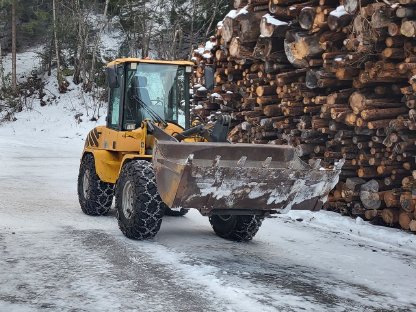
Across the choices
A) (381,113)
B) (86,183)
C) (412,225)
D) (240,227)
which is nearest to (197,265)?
(240,227)

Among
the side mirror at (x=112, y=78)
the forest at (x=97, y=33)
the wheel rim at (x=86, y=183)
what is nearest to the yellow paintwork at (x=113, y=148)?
the wheel rim at (x=86, y=183)

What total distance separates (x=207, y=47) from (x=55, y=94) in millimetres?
21675

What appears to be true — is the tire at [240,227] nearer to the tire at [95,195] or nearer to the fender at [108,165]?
the fender at [108,165]

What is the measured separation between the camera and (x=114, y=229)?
770 centimetres

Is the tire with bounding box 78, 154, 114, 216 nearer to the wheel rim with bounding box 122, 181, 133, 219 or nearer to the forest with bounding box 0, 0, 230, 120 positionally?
the wheel rim with bounding box 122, 181, 133, 219

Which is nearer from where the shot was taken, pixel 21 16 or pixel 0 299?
pixel 0 299

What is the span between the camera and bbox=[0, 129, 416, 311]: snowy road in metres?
4.77

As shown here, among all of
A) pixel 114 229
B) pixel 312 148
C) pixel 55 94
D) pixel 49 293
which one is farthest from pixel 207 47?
pixel 55 94

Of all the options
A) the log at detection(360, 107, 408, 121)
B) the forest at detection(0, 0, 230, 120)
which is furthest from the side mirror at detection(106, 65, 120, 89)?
the forest at detection(0, 0, 230, 120)

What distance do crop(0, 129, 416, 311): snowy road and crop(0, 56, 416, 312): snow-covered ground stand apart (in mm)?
11

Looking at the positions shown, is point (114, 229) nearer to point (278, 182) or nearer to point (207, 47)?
point (278, 182)

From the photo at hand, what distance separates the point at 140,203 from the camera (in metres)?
6.57

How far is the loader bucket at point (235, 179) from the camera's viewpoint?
5.92 metres

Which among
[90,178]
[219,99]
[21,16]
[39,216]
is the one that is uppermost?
[21,16]
